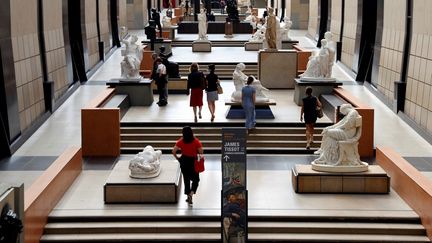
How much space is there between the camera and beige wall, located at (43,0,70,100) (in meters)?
20.3

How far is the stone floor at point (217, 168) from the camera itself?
11.7 metres

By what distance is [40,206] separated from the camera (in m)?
10.9

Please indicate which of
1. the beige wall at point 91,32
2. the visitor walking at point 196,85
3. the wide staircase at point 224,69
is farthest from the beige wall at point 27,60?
the wide staircase at point 224,69

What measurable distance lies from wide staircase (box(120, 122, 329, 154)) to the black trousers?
413 cm

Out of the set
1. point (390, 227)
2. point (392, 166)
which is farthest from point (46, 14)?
point (390, 227)

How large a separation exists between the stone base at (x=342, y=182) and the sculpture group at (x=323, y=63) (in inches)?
301

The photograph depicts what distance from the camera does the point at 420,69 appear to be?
1744 centimetres

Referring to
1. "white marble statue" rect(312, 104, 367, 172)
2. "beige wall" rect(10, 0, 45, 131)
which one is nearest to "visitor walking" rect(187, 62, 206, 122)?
"beige wall" rect(10, 0, 45, 131)

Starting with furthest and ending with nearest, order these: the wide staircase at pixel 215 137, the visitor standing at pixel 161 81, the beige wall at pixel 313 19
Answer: the beige wall at pixel 313 19
the visitor standing at pixel 161 81
the wide staircase at pixel 215 137

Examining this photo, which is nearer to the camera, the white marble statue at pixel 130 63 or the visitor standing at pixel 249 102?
the visitor standing at pixel 249 102

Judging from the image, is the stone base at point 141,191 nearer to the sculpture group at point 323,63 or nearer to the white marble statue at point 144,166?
the white marble statue at point 144,166

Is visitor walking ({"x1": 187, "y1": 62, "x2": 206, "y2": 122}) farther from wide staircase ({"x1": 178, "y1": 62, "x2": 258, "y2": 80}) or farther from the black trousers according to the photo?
wide staircase ({"x1": 178, "y1": 62, "x2": 258, "y2": 80})

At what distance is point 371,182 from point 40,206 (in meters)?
5.68

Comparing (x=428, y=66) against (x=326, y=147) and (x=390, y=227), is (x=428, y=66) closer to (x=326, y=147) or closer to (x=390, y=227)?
(x=326, y=147)
